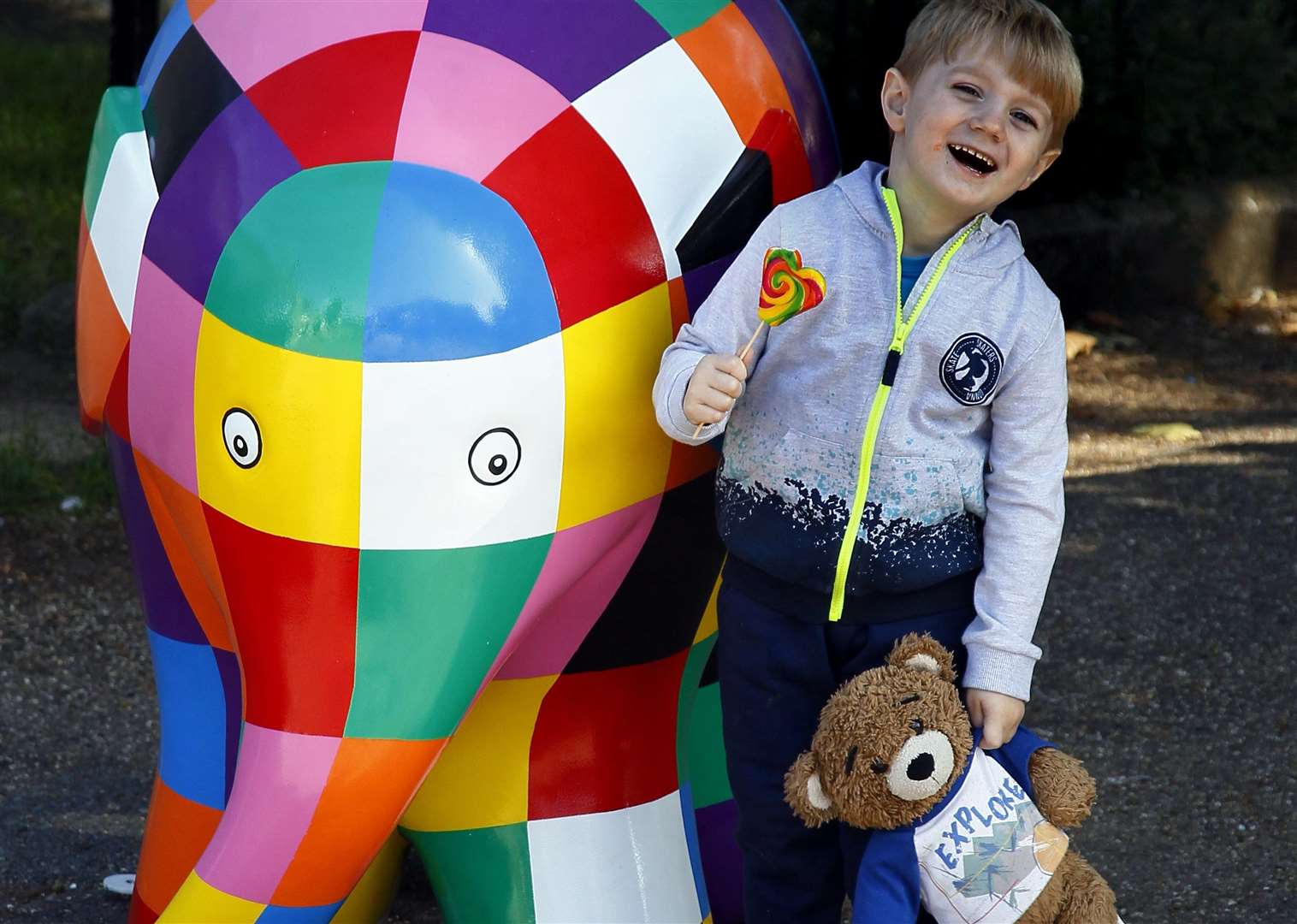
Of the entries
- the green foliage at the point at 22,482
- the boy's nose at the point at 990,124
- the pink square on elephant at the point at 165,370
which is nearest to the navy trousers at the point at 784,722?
the boy's nose at the point at 990,124

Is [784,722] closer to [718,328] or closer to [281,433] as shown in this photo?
[718,328]

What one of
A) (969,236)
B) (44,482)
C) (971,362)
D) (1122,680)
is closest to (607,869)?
(971,362)

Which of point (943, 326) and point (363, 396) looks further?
point (943, 326)

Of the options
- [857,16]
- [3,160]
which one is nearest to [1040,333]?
[857,16]

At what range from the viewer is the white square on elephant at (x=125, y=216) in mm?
2105

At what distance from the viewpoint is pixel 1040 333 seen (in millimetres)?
2068

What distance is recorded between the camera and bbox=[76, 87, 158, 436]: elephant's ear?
2119 mm

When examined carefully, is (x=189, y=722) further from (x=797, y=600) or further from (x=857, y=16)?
(x=857, y=16)

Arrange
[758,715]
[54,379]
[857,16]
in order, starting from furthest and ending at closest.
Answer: [857,16]
[54,379]
[758,715]

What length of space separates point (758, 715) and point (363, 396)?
0.67m

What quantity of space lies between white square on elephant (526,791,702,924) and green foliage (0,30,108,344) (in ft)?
14.7

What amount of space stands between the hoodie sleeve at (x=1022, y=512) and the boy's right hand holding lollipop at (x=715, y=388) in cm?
34

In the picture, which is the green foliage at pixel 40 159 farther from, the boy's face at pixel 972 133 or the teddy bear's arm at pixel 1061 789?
the teddy bear's arm at pixel 1061 789

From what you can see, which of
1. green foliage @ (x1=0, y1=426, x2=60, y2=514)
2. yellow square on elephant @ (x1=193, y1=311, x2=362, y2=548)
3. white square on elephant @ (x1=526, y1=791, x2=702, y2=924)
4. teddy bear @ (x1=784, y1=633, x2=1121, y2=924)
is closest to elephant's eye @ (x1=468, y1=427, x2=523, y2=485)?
yellow square on elephant @ (x1=193, y1=311, x2=362, y2=548)
